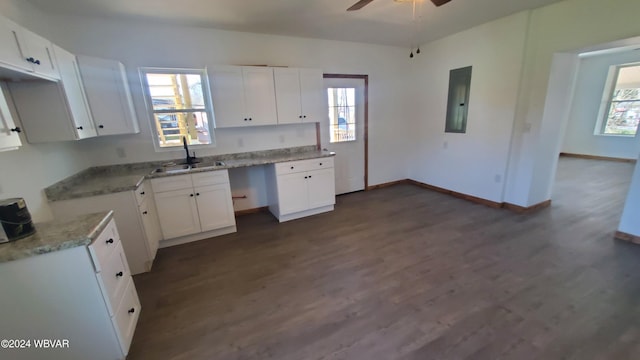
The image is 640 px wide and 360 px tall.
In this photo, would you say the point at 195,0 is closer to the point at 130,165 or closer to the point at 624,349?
the point at 130,165

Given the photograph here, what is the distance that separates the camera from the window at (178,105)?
10.5 feet

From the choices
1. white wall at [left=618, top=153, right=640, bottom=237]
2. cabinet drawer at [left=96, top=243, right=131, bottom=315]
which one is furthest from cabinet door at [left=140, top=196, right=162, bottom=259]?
white wall at [left=618, top=153, right=640, bottom=237]

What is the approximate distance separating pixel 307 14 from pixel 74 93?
2442 millimetres

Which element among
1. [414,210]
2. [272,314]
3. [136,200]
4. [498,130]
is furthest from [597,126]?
[136,200]

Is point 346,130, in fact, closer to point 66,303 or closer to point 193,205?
point 193,205

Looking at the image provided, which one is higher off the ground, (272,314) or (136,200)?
(136,200)

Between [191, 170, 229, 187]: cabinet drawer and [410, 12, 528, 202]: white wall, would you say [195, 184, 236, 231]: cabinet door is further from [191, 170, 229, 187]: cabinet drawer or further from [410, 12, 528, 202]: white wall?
[410, 12, 528, 202]: white wall

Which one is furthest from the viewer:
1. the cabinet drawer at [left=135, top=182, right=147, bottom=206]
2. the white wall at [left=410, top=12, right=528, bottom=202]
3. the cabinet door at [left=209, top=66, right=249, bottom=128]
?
the white wall at [left=410, top=12, right=528, bottom=202]

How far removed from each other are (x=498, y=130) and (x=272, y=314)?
3.85 m

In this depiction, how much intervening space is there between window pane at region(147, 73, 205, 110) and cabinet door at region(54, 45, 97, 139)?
2.57 feet

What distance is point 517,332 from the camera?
1739 mm

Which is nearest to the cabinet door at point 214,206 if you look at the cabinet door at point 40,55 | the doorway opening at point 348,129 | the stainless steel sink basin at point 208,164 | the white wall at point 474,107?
the stainless steel sink basin at point 208,164

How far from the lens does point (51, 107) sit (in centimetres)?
212

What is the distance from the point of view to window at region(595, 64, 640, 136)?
5.97 metres
